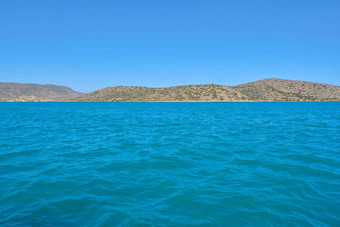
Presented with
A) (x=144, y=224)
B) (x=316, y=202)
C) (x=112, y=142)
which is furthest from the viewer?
(x=112, y=142)

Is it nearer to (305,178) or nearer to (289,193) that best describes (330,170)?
(305,178)

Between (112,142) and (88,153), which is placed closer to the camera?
(88,153)

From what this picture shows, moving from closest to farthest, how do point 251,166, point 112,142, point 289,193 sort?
point 289,193 → point 251,166 → point 112,142

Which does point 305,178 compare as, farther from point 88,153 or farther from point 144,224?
point 88,153

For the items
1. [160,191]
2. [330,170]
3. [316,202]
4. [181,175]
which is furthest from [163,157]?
[330,170]

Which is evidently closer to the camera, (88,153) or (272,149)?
(88,153)

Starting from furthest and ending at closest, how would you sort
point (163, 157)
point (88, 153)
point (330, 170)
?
point (88, 153), point (163, 157), point (330, 170)

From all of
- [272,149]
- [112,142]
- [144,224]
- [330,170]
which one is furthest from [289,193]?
[112,142]

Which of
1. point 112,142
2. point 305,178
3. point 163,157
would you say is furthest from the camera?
point 112,142

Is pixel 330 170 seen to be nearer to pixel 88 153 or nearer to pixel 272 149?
pixel 272 149

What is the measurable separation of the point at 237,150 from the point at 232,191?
28.0 ft

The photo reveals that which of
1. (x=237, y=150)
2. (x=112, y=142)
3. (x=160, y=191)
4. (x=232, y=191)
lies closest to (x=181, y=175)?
(x=160, y=191)

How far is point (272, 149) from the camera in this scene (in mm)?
17359

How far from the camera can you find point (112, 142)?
68.3 ft
